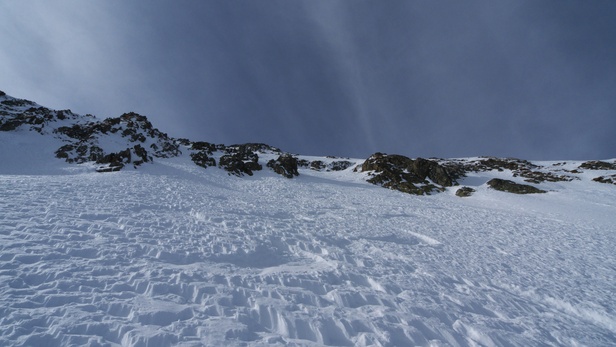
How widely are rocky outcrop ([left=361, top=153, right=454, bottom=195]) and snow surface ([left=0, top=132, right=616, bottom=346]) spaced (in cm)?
1795

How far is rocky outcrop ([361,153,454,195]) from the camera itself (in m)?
32.9

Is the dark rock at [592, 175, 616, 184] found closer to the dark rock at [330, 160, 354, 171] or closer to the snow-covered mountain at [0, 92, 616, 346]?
the snow-covered mountain at [0, 92, 616, 346]

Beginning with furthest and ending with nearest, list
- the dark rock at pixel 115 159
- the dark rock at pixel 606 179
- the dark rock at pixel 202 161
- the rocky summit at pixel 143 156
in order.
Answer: the dark rock at pixel 606 179 < the dark rock at pixel 202 161 < the rocky summit at pixel 143 156 < the dark rock at pixel 115 159

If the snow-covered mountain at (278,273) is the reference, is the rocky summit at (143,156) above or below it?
above

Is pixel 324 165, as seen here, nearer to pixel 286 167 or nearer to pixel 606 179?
pixel 286 167

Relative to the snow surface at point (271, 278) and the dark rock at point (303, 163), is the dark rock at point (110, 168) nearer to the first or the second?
the snow surface at point (271, 278)

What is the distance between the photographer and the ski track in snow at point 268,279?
4.71 metres

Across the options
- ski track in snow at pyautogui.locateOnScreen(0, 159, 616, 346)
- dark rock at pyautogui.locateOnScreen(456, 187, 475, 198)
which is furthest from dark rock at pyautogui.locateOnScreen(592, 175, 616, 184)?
ski track in snow at pyautogui.locateOnScreen(0, 159, 616, 346)

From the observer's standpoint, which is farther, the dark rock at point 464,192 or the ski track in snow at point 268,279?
the dark rock at point 464,192

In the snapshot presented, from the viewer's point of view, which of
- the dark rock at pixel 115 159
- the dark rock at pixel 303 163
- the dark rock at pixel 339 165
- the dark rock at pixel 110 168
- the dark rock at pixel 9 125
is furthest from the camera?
the dark rock at pixel 303 163

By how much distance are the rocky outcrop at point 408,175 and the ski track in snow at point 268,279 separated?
61.5 ft

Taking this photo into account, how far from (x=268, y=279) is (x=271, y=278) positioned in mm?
101

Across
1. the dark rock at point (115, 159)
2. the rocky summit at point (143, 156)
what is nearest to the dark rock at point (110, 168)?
the rocky summit at point (143, 156)

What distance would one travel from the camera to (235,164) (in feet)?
112
